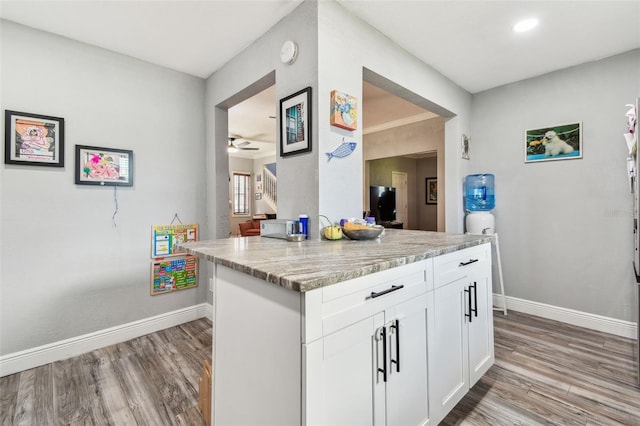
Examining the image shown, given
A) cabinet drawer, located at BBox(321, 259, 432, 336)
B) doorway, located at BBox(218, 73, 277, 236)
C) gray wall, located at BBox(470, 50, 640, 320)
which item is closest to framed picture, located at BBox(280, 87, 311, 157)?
cabinet drawer, located at BBox(321, 259, 432, 336)

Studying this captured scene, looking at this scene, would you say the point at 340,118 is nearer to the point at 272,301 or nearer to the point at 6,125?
the point at 272,301

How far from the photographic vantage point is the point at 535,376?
2.00 metres

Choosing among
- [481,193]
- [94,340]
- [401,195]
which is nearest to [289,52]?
[481,193]

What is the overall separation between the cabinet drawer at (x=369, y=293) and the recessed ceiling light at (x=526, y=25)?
210cm

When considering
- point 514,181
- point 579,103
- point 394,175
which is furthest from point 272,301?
point 394,175

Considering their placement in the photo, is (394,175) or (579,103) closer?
(579,103)

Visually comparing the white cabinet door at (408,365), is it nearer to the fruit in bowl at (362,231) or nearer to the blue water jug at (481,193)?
the fruit in bowl at (362,231)

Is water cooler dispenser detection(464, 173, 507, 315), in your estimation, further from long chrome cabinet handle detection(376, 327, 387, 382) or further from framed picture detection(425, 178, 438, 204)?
framed picture detection(425, 178, 438, 204)

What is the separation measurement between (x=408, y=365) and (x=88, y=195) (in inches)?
106

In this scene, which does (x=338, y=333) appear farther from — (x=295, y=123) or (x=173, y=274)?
(x=173, y=274)

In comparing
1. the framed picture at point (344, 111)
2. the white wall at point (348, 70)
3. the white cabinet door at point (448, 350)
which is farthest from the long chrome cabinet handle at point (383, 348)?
the framed picture at point (344, 111)

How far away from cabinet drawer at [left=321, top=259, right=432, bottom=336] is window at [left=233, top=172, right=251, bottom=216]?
825 cm

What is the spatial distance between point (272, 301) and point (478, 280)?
4.66 feet

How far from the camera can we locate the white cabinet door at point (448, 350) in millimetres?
1435
